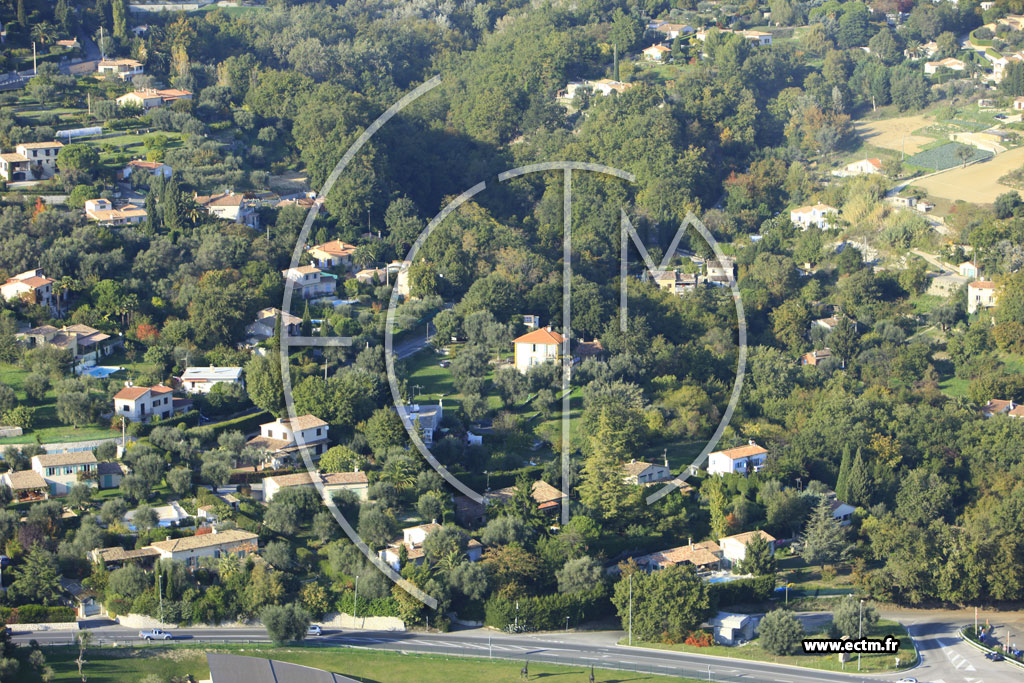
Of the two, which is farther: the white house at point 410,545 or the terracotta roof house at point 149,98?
the terracotta roof house at point 149,98

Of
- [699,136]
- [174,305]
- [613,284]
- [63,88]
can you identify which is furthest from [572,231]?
[63,88]

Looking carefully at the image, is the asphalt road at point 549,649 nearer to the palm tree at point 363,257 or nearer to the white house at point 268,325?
the white house at point 268,325

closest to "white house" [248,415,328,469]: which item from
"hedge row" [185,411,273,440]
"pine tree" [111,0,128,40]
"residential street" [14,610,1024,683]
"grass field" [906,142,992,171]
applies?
"hedge row" [185,411,273,440]

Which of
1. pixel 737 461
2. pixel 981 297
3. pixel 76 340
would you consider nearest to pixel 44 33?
pixel 76 340

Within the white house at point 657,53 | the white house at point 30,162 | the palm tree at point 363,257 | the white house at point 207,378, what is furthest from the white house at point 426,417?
the white house at point 657,53

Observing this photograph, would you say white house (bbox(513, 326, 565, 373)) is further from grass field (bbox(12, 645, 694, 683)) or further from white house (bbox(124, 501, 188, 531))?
grass field (bbox(12, 645, 694, 683))
